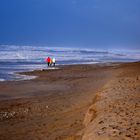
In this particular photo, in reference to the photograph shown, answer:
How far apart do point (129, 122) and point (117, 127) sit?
49 centimetres

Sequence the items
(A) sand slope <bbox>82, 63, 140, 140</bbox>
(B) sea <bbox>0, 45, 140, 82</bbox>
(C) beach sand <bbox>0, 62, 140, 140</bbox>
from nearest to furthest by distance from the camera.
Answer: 1. (A) sand slope <bbox>82, 63, 140, 140</bbox>
2. (C) beach sand <bbox>0, 62, 140, 140</bbox>
3. (B) sea <bbox>0, 45, 140, 82</bbox>

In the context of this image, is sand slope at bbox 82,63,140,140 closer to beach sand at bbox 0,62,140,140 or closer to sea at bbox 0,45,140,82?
beach sand at bbox 0,62,140,140

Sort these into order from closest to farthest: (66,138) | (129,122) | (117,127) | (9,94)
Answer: (117,127) → (129,122) → (66,138) → (9,94)

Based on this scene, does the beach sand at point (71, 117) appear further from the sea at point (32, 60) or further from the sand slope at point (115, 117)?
the sea at point (32, 60)

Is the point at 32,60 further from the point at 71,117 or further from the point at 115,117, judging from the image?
the point at 115,117

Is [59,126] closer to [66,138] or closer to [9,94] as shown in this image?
[66,138]

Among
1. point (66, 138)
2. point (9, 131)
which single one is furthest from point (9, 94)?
point (66, 138)

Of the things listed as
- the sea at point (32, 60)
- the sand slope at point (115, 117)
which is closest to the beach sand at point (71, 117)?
the sand slope at point (115, 117)

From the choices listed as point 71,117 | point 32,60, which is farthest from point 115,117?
point 32,60

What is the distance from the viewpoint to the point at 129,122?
6230 millimetres

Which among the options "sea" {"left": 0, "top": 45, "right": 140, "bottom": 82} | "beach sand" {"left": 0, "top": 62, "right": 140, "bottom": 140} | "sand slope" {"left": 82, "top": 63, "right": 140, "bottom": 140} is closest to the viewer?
"sand slope" {"left": 82, "top": 63, "right": 140, "bottom": 140}

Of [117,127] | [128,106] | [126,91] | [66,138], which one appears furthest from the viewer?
[126,91]

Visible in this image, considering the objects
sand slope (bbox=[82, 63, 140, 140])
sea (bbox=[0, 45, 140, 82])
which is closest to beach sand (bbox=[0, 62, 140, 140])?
sand slope (bbox=[82, 63, 140, 140])

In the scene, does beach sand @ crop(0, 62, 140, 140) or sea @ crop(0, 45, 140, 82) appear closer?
beach sand @ crop(0, 62, 140, 140)
